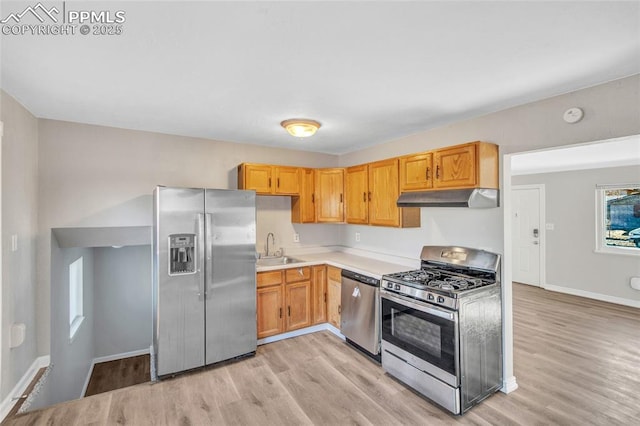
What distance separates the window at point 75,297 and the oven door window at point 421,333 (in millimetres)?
3568

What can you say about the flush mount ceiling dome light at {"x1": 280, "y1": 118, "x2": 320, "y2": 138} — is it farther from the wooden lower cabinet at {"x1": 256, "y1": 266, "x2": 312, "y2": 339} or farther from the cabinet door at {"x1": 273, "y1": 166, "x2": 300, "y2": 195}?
the wooden lower cabinet at {"x1": 256, "y1": 266, "x2": 312, "y2": 339}

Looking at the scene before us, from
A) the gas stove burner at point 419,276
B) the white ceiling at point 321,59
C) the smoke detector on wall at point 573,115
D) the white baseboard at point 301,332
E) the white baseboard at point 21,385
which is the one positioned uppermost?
the white ceiling at point 321,59

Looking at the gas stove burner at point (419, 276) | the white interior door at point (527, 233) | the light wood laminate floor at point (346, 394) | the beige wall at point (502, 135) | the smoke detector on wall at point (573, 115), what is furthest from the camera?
the white interior door at point (527, 233)

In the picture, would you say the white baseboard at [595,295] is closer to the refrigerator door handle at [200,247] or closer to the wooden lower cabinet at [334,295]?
the wooden lower cabinet at [334,295]

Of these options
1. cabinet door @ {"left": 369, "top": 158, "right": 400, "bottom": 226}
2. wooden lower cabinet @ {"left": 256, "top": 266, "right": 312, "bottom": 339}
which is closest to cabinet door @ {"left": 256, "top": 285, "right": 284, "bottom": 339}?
wooden lower cabinet @ {"left": 256, "top": 266, "right": 312, "bottom": 339}

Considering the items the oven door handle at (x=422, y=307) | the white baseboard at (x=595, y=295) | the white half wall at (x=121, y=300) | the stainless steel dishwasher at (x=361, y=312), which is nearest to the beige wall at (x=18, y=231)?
the white half wall at (x=121, y=300)

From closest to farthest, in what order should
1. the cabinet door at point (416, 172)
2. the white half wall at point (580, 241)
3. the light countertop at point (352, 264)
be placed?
1. the cabinet door at point (416, 172)
2. the light countertop at point (352, 264)
3. the white half wall at point (580, 241)

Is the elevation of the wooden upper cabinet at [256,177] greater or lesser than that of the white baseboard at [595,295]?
greater

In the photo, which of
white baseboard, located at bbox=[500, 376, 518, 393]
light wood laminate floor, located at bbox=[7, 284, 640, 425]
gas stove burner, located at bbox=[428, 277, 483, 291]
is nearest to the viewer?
light wood laminate floor, located at bbox=[7, 284, 640, 425]

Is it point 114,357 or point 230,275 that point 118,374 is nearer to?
point 114,357

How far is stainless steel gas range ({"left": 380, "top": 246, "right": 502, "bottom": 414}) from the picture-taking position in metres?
2.36

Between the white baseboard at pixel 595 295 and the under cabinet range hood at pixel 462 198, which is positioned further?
the white baseboard at pixel 595 295

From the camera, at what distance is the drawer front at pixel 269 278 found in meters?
3.54

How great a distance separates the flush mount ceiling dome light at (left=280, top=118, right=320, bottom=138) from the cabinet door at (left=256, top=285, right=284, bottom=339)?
6.07 feet
